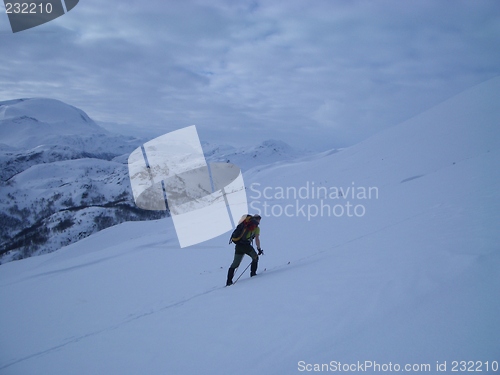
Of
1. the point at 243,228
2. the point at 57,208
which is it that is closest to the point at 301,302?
the point at 243,228

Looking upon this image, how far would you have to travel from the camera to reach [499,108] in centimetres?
1838

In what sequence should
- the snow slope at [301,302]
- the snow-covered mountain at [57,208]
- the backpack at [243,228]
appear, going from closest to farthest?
the snow slope at [301,302], the backpack at [243,228], the snow-covered mountain at [57,208]

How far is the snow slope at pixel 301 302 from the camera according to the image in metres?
2.74

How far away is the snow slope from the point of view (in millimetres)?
2742

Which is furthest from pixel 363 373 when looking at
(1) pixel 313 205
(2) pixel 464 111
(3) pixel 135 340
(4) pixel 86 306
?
(2) pixel 464 111

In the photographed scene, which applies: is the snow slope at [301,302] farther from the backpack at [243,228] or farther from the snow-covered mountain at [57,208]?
the snow-covered mountain at [57,208]

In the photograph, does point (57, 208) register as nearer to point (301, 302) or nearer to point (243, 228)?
point (243, 228)

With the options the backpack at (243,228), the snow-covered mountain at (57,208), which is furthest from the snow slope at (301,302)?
the snow-covered mountain at (57,208)

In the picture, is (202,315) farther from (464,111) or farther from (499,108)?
(464,111)

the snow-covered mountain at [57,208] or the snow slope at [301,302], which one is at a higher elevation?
the snow slope at [301,302]

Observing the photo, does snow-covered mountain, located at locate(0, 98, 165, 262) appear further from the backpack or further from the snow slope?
the backpack

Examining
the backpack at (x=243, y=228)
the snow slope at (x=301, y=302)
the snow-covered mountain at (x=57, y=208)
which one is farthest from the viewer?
the snow-covered mountain at (x=57, y=208)

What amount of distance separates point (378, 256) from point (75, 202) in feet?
275

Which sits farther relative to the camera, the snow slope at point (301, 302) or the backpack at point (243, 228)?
the backpack at point (243, 228)
